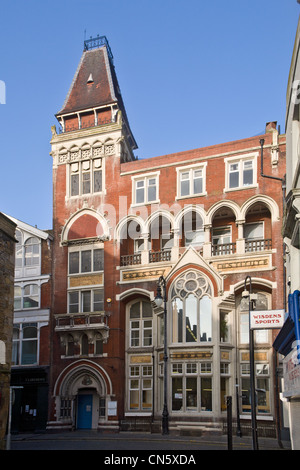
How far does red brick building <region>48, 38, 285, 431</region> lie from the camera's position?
32781mm

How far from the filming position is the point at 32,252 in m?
39.9

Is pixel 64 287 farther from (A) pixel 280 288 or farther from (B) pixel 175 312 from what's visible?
(A) pixel 280 288

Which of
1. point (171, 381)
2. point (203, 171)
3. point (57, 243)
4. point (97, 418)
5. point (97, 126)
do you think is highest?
point (97, 126)

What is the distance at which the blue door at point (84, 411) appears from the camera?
36.8m

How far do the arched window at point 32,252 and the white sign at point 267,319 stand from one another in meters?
24.4

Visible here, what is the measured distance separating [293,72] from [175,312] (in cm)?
1895

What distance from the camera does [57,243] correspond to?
39.1m

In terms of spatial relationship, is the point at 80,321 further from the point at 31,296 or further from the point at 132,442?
the point at 132,442

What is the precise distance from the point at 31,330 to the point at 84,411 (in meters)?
6.38

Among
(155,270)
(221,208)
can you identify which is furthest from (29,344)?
(221,208)

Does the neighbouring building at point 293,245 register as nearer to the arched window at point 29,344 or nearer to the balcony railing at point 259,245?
the balcony railing at point 259,245

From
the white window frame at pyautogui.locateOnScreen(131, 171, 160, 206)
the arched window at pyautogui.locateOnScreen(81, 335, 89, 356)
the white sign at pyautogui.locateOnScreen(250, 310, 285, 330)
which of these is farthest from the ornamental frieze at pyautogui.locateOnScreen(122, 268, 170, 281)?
the white sign at pyautogui.locateOnScreen(250, 310, 285, 330)

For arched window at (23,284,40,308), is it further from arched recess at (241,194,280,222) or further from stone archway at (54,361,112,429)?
arched recess at (241,194,280,222)
